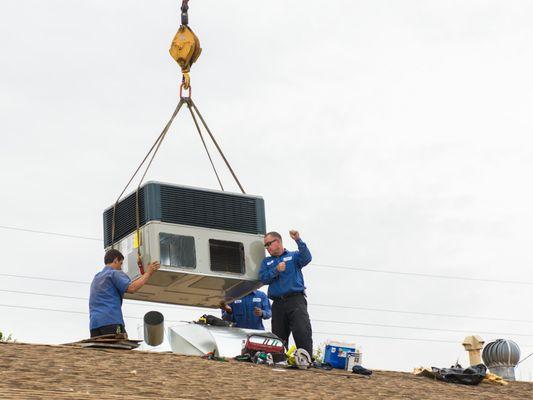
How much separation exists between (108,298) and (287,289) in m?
2.18

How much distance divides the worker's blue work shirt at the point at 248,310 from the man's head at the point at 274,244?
1350 millimetres

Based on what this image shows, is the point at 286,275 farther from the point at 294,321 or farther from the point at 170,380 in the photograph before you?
the point at 170,380

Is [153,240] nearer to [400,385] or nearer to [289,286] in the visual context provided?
[289,286]

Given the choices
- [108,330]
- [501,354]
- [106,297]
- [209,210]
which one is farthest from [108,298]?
[501,354]

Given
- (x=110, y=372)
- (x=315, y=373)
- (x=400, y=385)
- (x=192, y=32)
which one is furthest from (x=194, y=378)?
(x=192, y=32)

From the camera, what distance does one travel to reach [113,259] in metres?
14.1

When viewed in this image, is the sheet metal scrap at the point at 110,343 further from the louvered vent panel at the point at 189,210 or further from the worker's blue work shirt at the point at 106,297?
the louvered vent panel at the point at 189,210

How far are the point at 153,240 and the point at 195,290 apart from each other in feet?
3.59

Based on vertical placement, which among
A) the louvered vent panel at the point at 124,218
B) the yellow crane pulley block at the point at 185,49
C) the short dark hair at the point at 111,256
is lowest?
the short dark hair at the point at 111,256

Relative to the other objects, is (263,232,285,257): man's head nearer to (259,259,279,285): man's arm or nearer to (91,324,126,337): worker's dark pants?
(259,259,279,285): man's arm

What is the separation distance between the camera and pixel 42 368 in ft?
39.3

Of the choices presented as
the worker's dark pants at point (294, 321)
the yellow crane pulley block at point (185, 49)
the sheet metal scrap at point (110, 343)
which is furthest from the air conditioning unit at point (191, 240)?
the yellow crane pulley block at point (185, 49)

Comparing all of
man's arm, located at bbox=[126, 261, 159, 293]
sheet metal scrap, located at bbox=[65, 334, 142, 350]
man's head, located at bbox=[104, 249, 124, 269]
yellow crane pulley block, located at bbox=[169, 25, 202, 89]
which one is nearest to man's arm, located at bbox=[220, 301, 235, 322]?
man's arm, located at bbox=[126, 261, 159, 293]

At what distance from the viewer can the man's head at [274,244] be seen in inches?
591
